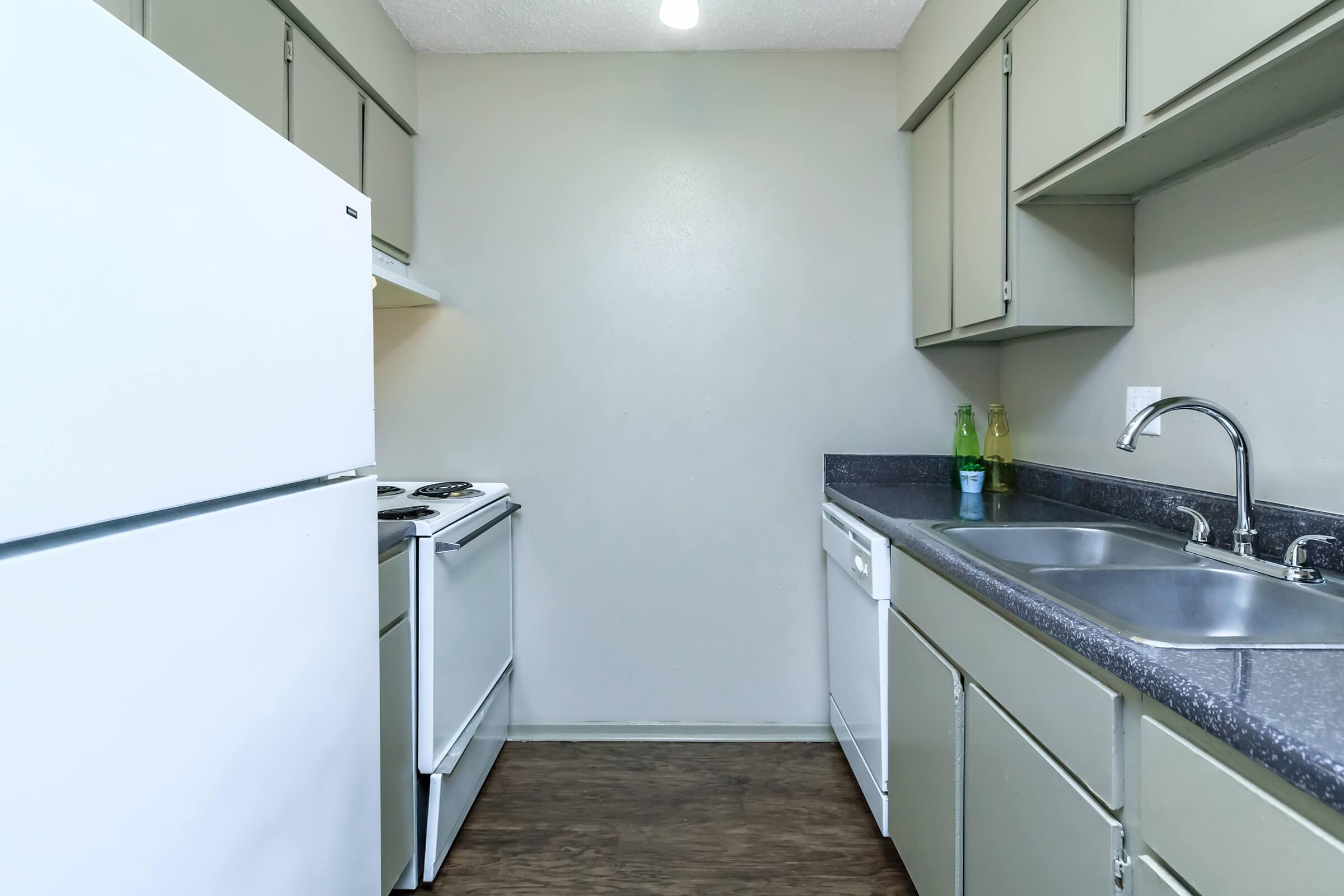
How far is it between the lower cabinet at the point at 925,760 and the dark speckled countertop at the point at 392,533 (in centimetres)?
116

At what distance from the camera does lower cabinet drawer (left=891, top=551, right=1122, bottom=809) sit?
32.7 inches

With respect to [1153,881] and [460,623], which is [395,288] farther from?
[1153,881]

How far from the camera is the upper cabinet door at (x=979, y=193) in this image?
1.71m

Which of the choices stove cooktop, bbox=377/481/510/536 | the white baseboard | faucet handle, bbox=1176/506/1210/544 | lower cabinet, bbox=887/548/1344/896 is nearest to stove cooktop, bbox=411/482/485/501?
stove cooktop, bbox=377/481/510/536

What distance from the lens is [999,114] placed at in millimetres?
1697

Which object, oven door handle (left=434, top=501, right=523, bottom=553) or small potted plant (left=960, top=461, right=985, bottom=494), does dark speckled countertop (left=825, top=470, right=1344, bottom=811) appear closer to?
small potted plant (left=960, top=461, right=985, bottom=494)

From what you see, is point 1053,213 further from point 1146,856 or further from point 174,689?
point 174,689

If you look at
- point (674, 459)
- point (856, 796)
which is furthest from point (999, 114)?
point (856, 796)

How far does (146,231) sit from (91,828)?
19.4 inches

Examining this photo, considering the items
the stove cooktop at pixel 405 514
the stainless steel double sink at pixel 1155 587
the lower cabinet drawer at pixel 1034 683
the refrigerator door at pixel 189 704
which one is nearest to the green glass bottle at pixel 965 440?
the stainless steel double sink at pixel 1155 587

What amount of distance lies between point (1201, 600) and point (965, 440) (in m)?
A: 1.12

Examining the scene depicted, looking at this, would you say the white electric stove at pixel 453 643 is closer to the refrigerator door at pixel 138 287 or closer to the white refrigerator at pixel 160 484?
the white refrigerator at pixel 160 484

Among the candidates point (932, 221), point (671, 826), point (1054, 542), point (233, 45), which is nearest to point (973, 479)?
point (1054, 542)

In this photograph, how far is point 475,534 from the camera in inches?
72.6
